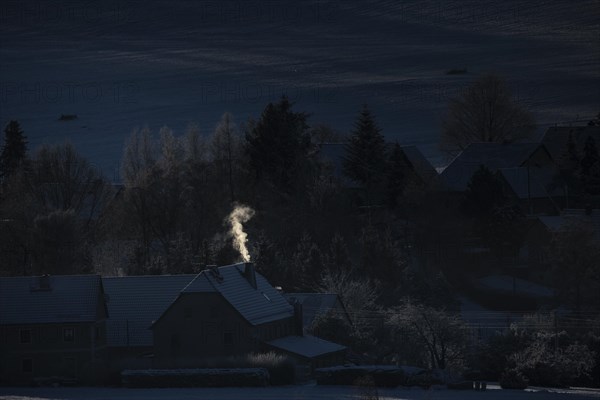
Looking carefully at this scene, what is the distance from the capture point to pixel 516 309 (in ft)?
217

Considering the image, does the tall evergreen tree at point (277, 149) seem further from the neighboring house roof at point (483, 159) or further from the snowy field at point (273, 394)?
the snowy field at point (273, 394)

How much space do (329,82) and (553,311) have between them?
133m

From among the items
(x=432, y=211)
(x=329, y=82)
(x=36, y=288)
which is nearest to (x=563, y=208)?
(x=432, y=211)

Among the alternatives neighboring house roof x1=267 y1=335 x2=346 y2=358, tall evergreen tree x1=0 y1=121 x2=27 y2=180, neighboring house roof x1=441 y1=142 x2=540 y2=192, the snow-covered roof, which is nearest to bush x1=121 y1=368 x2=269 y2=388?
neighboring house roof x1=267 y1=335 x2=346 y2=358

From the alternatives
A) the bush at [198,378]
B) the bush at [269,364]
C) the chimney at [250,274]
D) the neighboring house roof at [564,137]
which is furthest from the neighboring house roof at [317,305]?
the neighboring house roof at [564,137]

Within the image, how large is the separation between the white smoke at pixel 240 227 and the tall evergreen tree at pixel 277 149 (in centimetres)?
322

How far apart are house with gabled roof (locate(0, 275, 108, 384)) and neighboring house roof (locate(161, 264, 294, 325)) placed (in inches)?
155

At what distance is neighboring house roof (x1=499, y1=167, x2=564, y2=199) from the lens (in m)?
82.7

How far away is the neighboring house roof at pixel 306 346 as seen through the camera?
53219mm

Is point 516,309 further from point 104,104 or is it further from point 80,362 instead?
point 104,104

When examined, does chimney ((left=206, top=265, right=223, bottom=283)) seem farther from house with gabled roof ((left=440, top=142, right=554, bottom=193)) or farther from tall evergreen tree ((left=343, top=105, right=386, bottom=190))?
house with gabled roof ((left=440, top=142, right=554, bottom=193))

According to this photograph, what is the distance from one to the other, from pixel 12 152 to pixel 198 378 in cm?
6103

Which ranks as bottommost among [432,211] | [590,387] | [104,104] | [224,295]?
[590,387]

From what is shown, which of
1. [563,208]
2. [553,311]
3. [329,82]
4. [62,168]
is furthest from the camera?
[329,82]
